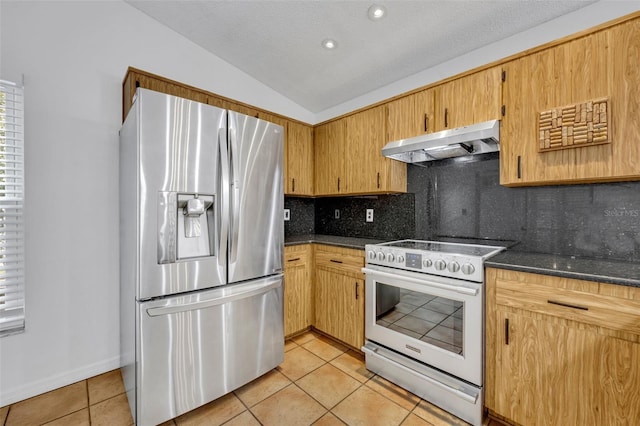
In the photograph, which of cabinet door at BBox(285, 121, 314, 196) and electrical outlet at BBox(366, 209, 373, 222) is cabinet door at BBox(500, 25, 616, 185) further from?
cabinet door at BBox(285, 121, 314, 196)

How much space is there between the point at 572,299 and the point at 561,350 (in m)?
0.27

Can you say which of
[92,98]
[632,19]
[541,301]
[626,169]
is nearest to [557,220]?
[626,169]

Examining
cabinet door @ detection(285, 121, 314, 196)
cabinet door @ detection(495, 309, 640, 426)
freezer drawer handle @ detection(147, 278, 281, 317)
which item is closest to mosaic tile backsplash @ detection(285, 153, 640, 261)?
cabinet door @ detection(285, 121, 314, 196)

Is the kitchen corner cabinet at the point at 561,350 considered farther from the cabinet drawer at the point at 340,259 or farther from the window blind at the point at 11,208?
the window blind at the point at 11,208

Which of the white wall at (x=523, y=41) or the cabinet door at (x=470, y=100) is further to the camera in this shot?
the cabinet door at (x=470, y=100)

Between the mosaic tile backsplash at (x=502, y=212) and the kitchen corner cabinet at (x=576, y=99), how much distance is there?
23 centimetres

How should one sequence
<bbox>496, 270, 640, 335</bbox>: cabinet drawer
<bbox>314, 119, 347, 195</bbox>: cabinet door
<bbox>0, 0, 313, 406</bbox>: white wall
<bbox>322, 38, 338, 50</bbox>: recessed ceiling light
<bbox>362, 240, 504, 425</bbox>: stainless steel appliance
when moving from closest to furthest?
<bbox>496, 270, 640, 335</bbox>: cabinet drawer
<bbox>362, 240, 504, 425</bbox>: stainless steel appliance
<bbox>0, 0, 313, 406</bbox>: white wall
<bbox>322, 38, 338, 50</bbox>: recessed ceiling light
<bbox>314, 119, 347, 195</bbox>: cabinet door

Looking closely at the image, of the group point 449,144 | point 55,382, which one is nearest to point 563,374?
point 449,144

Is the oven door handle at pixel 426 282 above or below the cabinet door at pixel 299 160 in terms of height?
below

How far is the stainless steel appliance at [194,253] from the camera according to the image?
1445mm

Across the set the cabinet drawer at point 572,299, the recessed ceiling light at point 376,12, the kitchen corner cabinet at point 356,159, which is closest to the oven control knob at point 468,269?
the cabinet drawer at point 572,299

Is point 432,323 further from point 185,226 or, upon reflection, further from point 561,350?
point 185,226

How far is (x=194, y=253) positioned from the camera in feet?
5.40

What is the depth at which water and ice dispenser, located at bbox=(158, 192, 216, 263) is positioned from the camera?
1489mm
